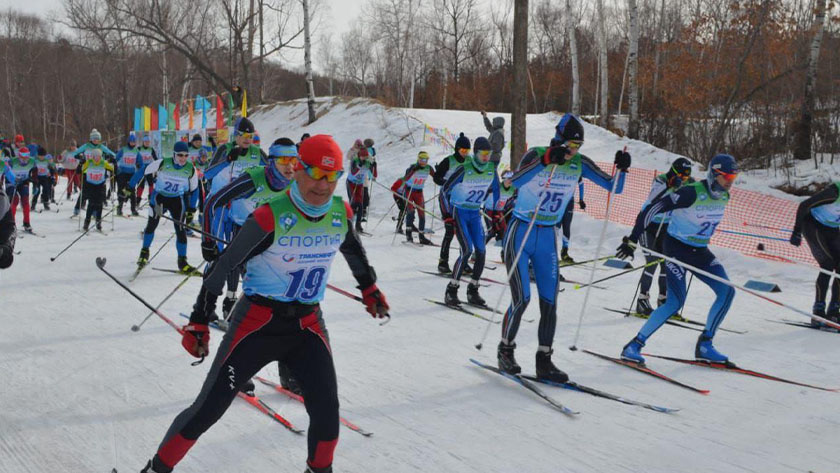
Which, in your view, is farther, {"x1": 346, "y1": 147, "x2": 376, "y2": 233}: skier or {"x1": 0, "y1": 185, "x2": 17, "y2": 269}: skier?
{"x1": 346, "y1": 147, "x2": 376, "y2": 233}: skier

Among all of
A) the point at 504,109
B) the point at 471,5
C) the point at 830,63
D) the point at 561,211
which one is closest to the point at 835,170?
the point at 830,63

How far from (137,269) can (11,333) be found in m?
3.33

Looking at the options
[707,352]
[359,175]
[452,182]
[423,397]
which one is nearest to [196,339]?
[423,397]

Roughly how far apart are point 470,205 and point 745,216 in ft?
30.6

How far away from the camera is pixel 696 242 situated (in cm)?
596

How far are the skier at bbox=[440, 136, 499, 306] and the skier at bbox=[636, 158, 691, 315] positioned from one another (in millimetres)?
2012

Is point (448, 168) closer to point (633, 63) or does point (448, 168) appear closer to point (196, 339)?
point (196, 339)

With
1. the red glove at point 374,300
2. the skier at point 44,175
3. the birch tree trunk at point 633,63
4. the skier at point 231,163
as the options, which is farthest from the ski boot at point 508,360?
the birch tree trunk at point 633,63

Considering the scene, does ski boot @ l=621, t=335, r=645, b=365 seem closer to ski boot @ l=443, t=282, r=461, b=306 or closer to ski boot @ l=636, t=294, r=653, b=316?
ski boot @ l=636, t=294, r=653, b=316

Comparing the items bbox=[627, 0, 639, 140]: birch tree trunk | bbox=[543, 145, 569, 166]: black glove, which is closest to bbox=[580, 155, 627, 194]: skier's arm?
bbox=[543, 145, 569, 166]: black glove

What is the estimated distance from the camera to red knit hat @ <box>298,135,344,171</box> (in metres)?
2.94

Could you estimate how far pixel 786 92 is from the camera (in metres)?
19.1

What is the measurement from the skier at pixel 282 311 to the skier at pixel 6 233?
168cm

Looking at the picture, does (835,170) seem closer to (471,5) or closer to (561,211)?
(561,211)
